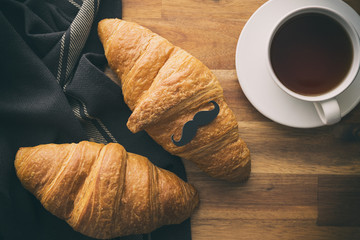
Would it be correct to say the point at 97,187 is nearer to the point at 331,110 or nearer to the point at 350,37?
the point at 331,110

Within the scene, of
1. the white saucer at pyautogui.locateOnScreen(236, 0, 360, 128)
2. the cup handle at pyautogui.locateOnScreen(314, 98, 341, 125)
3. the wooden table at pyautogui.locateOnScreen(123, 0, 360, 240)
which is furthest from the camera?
the wooden table at pyautogui.locateOnScreen(123, 0, 360, 240)

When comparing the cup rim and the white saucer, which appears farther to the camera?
the white saucer

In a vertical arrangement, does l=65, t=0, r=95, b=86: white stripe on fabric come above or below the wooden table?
above

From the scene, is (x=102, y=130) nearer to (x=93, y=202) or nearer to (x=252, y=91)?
(x=93, y=202)

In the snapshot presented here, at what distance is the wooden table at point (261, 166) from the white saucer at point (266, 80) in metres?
0.09

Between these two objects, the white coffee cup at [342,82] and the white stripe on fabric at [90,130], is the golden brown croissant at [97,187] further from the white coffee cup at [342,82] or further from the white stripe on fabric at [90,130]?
the white coffee cup at [342,82]

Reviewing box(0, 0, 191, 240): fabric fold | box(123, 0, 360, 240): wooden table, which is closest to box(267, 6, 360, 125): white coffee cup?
box(123, 0, 360, 240): wooden table

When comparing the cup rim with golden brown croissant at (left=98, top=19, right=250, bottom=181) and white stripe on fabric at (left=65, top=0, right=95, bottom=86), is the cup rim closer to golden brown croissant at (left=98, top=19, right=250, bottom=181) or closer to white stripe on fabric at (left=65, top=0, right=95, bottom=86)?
golden brown croissant at (left=98, top=19, right=250, bottom=181)

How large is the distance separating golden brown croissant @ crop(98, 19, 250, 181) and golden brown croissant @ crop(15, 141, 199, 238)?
0.14 metres

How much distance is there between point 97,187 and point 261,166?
640mm

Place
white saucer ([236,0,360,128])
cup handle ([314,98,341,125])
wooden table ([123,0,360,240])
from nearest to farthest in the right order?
cup handle ([314,98,341,125]) → white saucer ([236,0,360,128]) → wooden table ([123,0,360,240])

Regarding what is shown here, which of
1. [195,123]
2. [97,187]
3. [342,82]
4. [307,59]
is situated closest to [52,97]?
[97,187]

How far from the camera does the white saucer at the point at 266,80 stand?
3.33ft

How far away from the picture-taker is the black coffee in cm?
96
